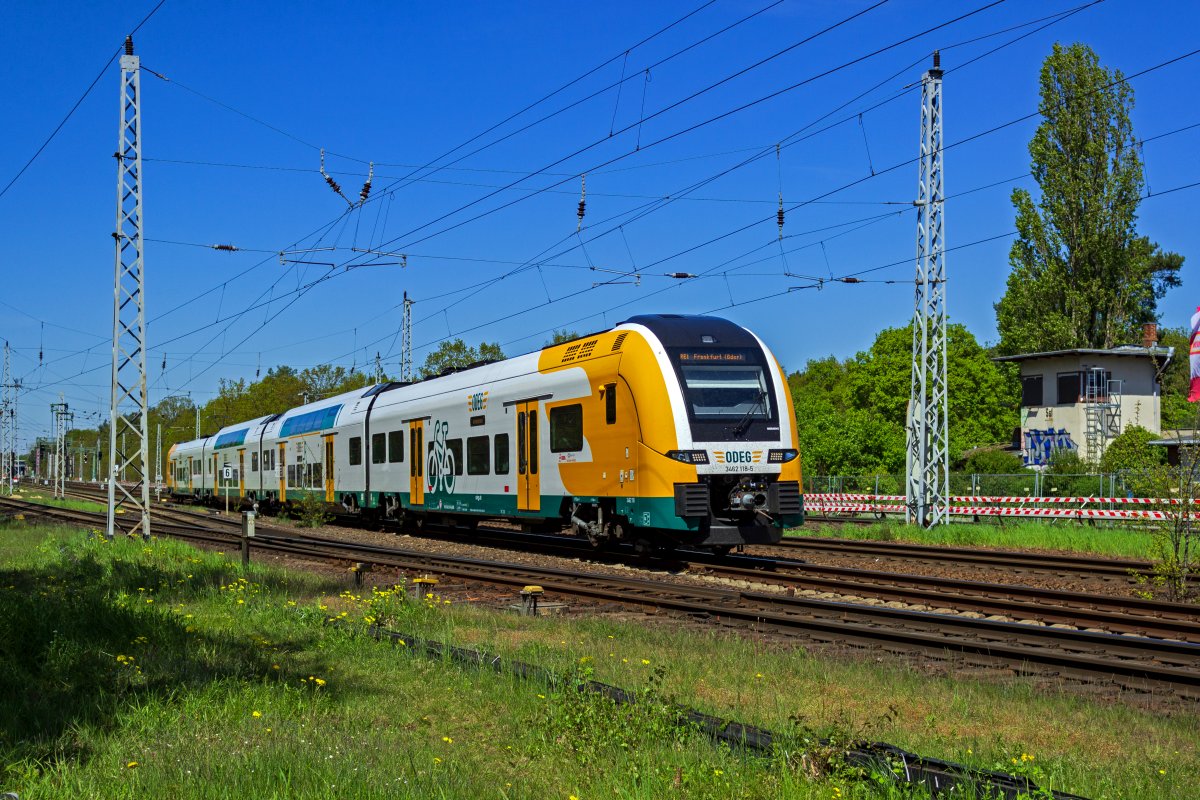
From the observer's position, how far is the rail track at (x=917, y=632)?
9.44 metres

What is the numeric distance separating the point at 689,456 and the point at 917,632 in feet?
20.6

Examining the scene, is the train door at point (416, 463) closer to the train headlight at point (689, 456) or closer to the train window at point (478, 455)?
the train window at point (478, 455)

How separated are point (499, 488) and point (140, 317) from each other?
26.0 feet

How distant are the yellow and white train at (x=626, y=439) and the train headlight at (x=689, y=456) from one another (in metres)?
0.02

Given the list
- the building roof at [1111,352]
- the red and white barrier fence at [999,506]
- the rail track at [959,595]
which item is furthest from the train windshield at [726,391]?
the building roof at [1111,352]

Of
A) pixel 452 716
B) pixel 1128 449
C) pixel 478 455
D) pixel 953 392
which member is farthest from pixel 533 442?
pixel 953 392

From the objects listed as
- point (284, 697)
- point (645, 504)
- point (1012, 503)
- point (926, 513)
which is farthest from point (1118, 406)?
point (284, 697)

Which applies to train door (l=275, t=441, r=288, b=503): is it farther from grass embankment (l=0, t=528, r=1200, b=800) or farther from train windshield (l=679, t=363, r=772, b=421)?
grass embankment (l=0, t=528, r=1200, b=800)

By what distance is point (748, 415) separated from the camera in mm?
17953

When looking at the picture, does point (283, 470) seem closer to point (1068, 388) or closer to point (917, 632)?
point (917, 632)

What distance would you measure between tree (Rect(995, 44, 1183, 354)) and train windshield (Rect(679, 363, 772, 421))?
135 feet

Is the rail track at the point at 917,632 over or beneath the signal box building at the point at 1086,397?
beneath

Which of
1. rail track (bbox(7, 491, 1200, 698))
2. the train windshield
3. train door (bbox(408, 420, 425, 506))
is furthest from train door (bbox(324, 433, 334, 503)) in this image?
the train windshield

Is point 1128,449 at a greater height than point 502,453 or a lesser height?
lesser
